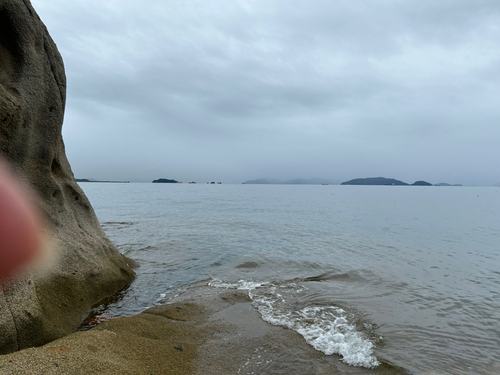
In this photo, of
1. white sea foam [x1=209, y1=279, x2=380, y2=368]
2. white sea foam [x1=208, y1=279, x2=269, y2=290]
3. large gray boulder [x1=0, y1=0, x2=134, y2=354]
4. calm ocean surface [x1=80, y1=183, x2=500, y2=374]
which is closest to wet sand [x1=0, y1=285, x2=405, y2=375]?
white sea foam [x1=209, y1=279, x2=380, y2=368]

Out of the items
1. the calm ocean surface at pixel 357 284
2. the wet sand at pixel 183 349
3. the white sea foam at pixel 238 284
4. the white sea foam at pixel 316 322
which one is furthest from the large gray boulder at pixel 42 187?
the white sea foam at pixel 316 322

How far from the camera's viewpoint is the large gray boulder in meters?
5.46

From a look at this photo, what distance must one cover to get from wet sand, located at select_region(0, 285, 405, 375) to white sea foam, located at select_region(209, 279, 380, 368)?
0.25m

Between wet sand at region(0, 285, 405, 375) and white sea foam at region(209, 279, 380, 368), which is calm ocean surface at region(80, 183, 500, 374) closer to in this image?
white sea foam at region(209, 279, 380, 368)

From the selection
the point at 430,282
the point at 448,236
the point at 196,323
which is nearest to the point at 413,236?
the point at 448,236

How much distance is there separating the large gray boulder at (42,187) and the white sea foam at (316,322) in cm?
454

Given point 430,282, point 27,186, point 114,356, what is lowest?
point 430,282

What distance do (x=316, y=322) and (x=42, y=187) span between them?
816cm

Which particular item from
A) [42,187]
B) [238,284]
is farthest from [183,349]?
[42,187]

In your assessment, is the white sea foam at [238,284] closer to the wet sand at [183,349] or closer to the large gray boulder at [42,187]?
the wet sand at [183,349]

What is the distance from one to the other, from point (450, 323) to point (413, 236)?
16.2 metres

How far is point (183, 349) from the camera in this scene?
5.85 m

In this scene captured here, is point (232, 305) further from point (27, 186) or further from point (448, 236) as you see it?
point (448, 236)

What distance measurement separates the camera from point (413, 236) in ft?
74.5
